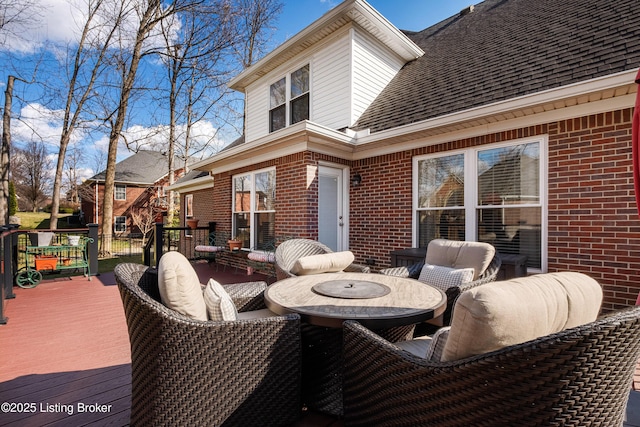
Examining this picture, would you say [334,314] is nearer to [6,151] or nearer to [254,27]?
[6,151]

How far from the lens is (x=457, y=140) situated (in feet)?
14.9

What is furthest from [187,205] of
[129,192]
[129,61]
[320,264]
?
[129,192]

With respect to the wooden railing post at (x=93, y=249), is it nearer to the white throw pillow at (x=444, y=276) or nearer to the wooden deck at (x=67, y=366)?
the wooden deck at (x=67, y=366)

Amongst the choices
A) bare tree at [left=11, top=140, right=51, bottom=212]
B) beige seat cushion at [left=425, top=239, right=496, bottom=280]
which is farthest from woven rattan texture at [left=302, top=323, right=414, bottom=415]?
bare tree at [left=11, top=140, right=51, bottom=212]

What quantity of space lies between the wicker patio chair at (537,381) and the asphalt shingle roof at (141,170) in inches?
869

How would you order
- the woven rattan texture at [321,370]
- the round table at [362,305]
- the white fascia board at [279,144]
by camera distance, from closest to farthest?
the round table at [362,305] < the woven rattan texture at [321,370] < the white fascia board at [279,144]

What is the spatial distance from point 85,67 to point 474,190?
14632 mm

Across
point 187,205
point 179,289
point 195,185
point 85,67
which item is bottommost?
point 179,289

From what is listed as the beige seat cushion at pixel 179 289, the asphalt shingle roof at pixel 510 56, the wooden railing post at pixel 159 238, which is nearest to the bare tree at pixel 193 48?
the wooden railing post at pixel 159 238

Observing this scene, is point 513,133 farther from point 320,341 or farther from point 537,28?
point 320,341

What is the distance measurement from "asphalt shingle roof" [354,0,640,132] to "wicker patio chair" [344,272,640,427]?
3.81m

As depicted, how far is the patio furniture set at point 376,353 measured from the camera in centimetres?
99

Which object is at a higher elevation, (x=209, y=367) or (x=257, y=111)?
(x=257, y=111)

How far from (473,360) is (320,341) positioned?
118 cm
